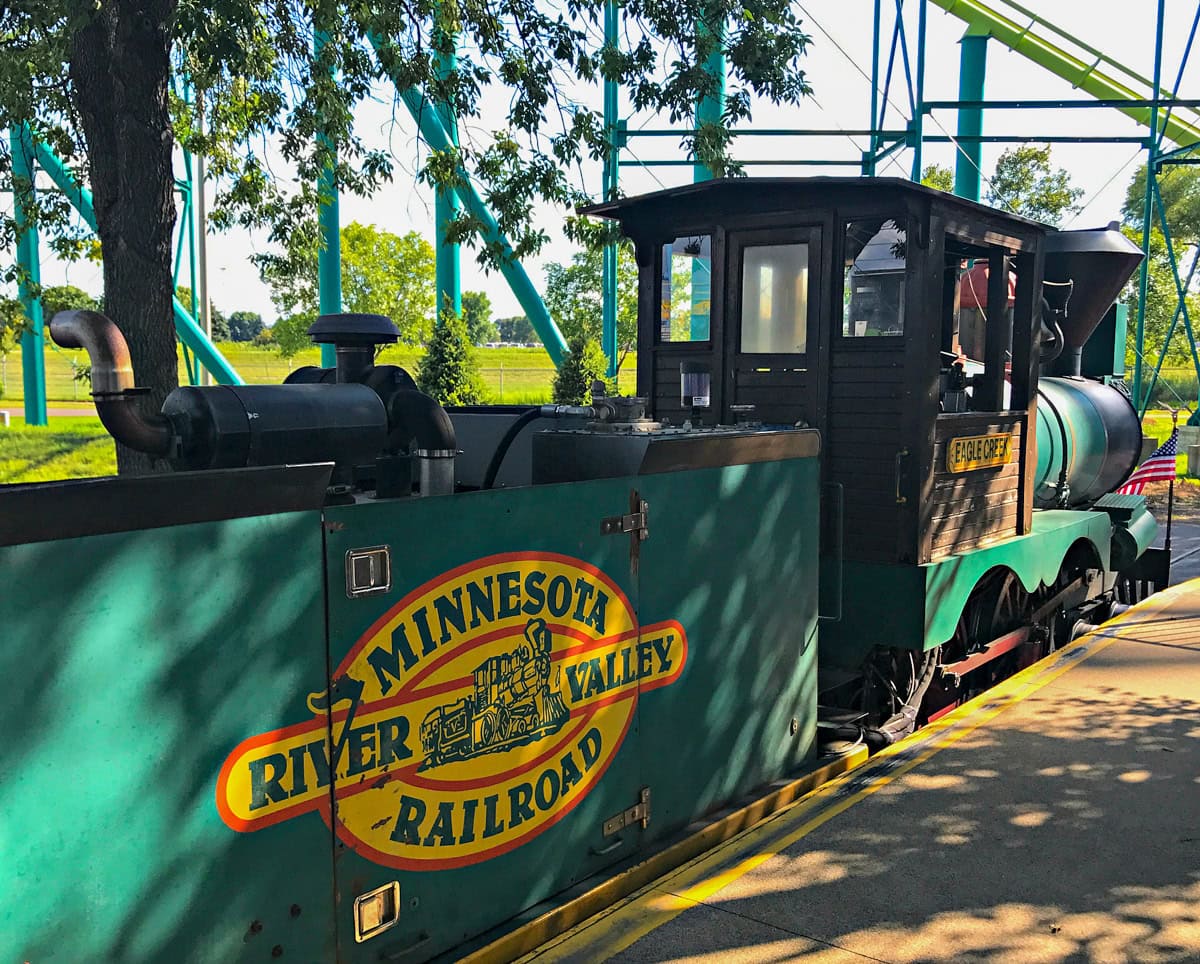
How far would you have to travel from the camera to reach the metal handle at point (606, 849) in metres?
4.07

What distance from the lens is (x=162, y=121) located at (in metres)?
7.91

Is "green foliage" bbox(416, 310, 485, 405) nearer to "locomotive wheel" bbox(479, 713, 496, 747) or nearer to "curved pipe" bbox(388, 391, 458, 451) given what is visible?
"curved pipe" bbox(388, 391, 458, 451)

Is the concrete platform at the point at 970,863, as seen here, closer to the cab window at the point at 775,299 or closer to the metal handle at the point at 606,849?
the metal handle at the point at 606,849

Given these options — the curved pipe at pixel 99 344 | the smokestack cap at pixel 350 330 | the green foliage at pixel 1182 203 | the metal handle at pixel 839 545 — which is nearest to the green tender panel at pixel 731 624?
the metal handle at pixel 839 545

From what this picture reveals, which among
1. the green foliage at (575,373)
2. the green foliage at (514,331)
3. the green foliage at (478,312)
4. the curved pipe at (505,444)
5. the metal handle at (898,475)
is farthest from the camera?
the green foliage at (514,331)

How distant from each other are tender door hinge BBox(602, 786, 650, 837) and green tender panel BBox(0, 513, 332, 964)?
1.35 meters

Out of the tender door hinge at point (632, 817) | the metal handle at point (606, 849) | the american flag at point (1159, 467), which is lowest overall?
the metal handle at point (606, 849)

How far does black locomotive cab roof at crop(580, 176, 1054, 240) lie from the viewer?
5645mm

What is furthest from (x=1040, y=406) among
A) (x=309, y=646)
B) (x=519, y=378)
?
(x=519, y=378)

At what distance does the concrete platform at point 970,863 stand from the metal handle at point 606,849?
22 centimetres

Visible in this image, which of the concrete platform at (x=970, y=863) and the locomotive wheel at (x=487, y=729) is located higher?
the locomotive wheel at (x=487, y=729)

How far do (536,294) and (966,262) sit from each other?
13.6m

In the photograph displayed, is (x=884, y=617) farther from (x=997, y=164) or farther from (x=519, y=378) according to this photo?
(x=519, y=378)

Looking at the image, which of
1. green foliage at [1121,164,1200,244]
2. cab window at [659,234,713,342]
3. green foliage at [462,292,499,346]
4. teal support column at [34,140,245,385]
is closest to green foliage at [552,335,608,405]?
teal support column at [34,140,245,385]
